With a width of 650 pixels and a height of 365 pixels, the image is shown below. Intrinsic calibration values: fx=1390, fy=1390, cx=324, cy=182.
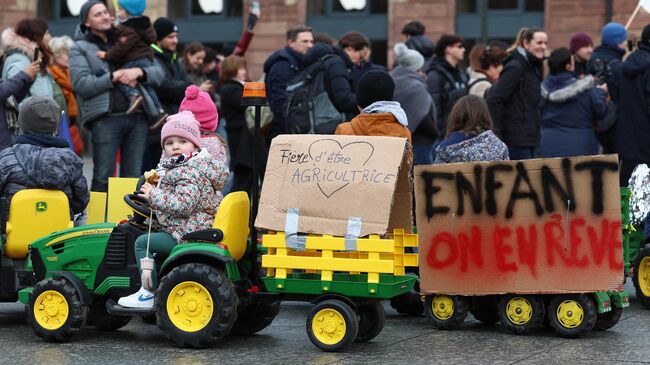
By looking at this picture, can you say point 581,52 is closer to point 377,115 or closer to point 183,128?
point 377,115

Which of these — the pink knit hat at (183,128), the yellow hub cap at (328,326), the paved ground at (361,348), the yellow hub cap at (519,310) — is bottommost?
the paved ground at (361,348)

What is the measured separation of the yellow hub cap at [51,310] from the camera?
777 cm

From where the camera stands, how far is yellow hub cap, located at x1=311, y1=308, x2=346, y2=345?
24.3 ft

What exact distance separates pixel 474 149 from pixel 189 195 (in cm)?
215

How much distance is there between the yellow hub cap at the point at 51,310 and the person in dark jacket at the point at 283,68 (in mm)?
4377

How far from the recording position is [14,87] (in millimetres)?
10617

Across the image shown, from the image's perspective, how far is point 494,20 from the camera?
2947cm

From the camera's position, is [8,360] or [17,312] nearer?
[8,360]

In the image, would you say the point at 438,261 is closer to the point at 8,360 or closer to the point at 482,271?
the point at 482,271

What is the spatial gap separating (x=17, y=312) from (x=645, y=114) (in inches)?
225

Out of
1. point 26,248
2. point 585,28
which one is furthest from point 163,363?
point 585,28

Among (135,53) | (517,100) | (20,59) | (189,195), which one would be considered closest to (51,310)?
(189,195)

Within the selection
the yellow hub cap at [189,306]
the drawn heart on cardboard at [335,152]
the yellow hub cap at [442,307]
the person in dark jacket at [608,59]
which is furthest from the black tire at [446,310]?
the person in dark jacket at [608,59]

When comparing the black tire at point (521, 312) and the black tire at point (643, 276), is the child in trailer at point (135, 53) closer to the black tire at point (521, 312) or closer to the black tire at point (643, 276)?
the black tire at point (643, 276)
